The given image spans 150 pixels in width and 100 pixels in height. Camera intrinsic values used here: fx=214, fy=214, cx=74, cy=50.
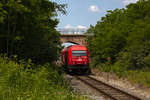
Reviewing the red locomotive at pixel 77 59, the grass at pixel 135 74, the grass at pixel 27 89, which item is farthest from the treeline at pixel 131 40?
the grass at pixel 27 89

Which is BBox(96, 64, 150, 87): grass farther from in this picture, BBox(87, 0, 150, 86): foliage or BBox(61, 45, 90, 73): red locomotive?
BBox(61, 45, 90, 73): red locomotive

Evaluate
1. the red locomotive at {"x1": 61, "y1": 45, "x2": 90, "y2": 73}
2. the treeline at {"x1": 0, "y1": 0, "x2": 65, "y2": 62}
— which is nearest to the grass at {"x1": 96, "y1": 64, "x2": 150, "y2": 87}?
the red locomotive at {"x1": 61, "y1": 45, "x2": 90, "y2": 73}

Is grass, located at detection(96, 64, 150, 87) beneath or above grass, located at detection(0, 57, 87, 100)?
beneath

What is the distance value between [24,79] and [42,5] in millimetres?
8788

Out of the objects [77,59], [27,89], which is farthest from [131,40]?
[27,89]

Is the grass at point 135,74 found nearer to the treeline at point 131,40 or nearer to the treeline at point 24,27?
the treeline at point 131,40

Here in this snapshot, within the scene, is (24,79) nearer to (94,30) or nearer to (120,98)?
(120,98)

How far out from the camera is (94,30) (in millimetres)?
36062

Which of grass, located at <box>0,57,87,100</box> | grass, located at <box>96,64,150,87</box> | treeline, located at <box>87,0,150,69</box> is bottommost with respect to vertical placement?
grass, located at <box>96,64,150,87</box>

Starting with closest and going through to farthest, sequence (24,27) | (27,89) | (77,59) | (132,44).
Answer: (27,89) < (24,27) < (132,44) < (77,59)

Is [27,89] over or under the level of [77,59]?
under

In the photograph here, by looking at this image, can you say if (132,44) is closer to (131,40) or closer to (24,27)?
(131,40)

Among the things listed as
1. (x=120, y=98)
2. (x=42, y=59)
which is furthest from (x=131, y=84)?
(x=42, y=59)

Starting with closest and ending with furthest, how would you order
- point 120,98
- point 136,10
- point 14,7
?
point 120,98
point 14,7
point 136,10
